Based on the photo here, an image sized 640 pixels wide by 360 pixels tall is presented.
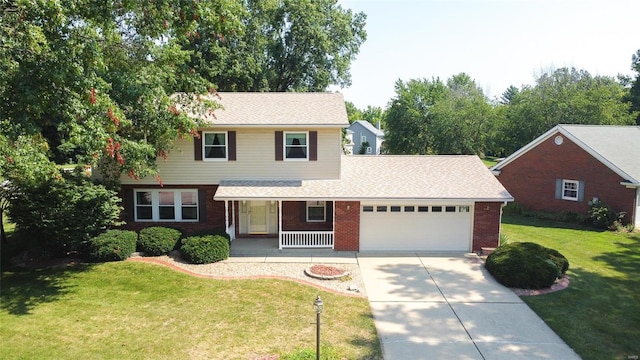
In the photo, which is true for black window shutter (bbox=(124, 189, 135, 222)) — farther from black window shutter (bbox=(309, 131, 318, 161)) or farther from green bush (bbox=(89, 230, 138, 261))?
black window shutter (bbox=(309, 131, 318, 161))

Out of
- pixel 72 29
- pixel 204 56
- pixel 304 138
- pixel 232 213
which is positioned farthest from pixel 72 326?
pixel 204 56

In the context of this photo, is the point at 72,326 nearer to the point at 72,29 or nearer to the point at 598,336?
the point at 72,29

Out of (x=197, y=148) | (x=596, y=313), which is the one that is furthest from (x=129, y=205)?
(x=596, y=313)

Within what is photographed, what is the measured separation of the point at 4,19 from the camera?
1038 centimetres

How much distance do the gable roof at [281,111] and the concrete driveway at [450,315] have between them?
247 inches

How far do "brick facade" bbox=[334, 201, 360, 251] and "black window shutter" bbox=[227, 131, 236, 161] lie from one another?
16.0ft

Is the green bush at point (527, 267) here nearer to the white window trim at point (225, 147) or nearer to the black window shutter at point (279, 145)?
the black window shutter at point (279, 145)

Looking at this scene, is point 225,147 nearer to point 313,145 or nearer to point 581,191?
point 313,145

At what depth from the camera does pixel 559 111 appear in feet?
128

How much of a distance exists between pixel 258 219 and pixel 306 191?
→ 3.58 meters

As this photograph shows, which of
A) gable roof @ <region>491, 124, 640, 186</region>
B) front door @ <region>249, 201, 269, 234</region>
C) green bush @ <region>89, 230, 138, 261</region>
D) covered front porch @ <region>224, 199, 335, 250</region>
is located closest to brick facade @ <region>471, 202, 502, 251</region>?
covered front porch @ <region>224, 199, 335, 250</region>

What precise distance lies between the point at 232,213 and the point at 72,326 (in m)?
8.71

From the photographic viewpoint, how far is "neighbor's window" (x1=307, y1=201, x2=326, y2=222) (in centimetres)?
1927

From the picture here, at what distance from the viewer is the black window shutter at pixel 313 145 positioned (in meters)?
18.4
